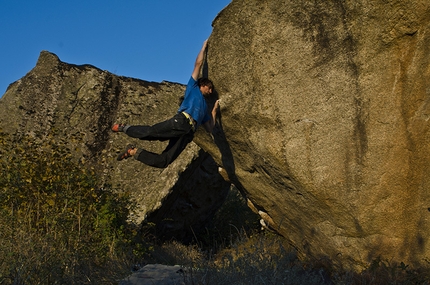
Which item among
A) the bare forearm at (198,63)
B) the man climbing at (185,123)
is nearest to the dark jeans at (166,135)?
the man climbing at (185,123)

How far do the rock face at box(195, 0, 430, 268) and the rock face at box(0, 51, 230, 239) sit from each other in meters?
2.44

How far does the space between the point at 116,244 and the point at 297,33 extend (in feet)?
10.4

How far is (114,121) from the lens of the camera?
337 inches

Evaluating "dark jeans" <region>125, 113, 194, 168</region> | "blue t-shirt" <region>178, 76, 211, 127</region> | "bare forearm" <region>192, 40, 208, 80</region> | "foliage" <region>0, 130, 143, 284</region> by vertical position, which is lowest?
"foliage" <region>0, 130, 143, 284</region>

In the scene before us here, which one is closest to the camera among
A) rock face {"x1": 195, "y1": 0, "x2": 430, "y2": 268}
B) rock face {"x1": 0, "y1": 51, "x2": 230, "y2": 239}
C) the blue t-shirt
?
rock face {"x1": 195, "y1": 0, "x2": 430, "y2": 268}

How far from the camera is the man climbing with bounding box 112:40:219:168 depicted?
5887mm

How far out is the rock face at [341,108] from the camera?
16.3 ft

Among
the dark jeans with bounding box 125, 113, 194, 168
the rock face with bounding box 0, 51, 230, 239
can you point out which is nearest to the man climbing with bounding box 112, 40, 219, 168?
the dark jeans with bounding box 125, 113, 194, 168

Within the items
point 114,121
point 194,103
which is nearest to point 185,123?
point 194,103

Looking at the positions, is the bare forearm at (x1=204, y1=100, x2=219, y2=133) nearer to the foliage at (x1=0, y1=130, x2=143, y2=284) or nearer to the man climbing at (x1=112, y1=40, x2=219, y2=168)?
the man climbing at (x1=112, y1=40, x2=219, y2=168)

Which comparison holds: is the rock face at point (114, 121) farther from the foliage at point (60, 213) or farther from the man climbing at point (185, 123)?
the man climbing at point (185, 123)

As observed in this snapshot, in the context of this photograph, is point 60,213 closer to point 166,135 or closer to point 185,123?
point 166,135

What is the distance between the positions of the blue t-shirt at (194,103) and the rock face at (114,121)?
2016 mm

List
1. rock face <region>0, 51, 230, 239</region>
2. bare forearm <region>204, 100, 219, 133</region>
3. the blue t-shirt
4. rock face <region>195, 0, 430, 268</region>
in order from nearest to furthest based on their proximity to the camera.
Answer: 1. rock face <region>195, 0, 430, 268</region>
2. the blue t-shirt
3. bare forearm <region>204, 100, 219, 133</region>
4. rock face <region>0, 51, 230, 239</region>
